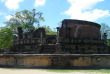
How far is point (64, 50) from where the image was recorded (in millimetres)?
16828

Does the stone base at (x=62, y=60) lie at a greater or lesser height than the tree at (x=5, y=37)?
lesser

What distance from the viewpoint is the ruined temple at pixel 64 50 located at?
739cm

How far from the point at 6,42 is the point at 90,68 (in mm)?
31551

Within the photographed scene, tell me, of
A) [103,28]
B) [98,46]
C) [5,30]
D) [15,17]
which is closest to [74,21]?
[98,46]

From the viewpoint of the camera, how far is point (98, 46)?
18.7m

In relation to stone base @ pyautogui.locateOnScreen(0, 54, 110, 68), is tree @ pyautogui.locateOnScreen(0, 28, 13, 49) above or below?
above

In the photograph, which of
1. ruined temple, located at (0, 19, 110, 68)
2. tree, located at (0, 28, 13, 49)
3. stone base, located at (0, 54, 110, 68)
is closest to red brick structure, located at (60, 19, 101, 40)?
ruined temple, located at (0, 19, 110, 68)

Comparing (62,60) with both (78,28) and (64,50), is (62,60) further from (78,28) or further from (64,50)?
(78,28)

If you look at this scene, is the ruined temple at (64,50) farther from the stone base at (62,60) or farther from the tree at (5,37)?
the tree at (5,37)

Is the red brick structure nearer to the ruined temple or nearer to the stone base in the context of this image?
the ruined temple

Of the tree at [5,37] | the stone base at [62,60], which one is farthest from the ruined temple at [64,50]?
the tree at [5,37]

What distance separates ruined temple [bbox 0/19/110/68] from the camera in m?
7.39

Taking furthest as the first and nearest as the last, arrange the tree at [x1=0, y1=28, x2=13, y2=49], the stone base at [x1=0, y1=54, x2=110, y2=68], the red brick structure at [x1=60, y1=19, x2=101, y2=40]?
the tree at [x1=0, y1=28, x2=13, y2=49] → the red brick structure at [x1=60, y1=19, x2=101, y2=40] → the stone base at [x1=0, y1=54, x2=110, y2=68]

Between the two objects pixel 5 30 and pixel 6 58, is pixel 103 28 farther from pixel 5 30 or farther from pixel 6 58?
pixel 6 58
